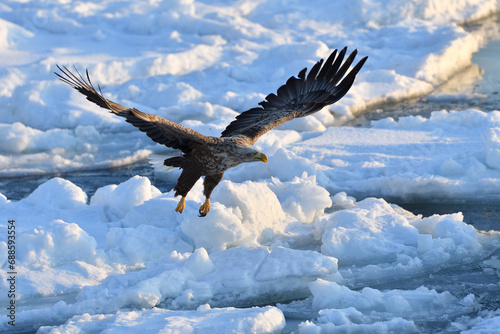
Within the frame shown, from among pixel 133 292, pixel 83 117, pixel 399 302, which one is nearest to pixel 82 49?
pixel 83 117

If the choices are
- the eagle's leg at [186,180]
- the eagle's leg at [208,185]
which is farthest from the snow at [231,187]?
the eagle's leg at [186,180]

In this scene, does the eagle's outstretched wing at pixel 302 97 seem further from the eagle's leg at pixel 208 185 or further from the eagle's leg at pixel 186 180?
the eagle's leg at pixel 186 180

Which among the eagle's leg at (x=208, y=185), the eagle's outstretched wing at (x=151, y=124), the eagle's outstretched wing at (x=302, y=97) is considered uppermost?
the eagle's outstretched wing at (x=302, y=97)

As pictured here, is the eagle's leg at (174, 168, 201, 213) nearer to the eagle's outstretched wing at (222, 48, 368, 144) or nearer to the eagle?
the eagle

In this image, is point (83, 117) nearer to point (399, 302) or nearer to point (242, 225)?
point (242, 225)

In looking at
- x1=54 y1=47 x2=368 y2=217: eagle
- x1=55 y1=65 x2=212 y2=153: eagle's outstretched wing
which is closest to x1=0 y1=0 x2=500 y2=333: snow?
x1=54 y1=47 x2=368 y2=217: eagle

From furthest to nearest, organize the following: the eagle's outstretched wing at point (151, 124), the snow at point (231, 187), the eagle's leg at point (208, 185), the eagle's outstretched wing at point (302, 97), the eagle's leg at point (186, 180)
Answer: the eagle's outstretched wing at point (302, 97) → the eagle's leg at point (208, 185) → the eagle's leg at point (186, 180) → the snow at point (231, 187) → the eagle's outstretched wing at point (151, 124)

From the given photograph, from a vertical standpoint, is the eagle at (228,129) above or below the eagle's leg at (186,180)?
above

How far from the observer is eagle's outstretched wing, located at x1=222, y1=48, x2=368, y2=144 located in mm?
6699

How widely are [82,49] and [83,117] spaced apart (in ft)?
9.63

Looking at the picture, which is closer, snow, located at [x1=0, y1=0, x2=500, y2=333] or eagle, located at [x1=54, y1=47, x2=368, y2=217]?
eagle, located at [x1=54, y1=47, x2=368, y2=217]

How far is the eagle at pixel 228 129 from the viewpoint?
5.35m

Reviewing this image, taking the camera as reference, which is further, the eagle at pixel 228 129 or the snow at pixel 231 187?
the snow at pixel 231 187

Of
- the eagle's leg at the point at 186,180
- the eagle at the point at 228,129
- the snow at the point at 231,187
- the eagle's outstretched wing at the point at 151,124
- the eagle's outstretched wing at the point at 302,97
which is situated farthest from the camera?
the eagle's outstretched wing at the point at 302,97
